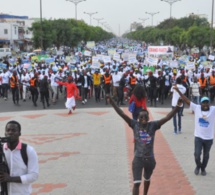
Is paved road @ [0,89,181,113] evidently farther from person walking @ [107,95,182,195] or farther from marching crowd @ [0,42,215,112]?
person walking @ [107,95,182,195]

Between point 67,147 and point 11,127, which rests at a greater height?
point 11,127

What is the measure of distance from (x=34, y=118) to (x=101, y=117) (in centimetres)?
228

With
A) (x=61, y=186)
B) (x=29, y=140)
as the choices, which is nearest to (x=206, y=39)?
(x=29, y=140)

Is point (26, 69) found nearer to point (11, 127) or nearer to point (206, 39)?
point (11, 127)

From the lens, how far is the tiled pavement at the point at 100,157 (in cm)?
679

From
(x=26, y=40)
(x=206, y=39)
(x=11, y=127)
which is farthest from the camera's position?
(x=26, y=40)

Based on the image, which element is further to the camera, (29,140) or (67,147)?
(29,140)

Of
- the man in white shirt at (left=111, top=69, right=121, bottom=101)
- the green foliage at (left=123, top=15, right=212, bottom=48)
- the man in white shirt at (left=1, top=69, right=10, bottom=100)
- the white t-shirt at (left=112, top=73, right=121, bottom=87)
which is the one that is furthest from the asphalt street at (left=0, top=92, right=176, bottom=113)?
the green foliage at (left=123, top=15, right=212, bottom=48)

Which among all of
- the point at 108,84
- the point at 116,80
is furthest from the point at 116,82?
the point at 108,84

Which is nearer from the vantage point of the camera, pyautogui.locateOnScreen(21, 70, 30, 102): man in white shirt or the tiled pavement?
the tiled pavement

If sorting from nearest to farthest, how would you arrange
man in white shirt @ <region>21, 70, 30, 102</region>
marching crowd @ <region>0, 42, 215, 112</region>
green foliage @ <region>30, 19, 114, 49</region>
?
1. marching crowd @ <region>0, 42, 215, 112</region>
2. man in white shirt @ <region>21, 70, 30, 102</region>
3. green foliage @ <region>30, 19, 114, 49</region>

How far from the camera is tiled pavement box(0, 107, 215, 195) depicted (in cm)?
679

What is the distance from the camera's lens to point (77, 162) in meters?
8.37

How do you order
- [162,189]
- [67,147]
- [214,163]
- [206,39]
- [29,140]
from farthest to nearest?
[206,39] → [29,140] → [67,147] → [214,163] → [162,189]
